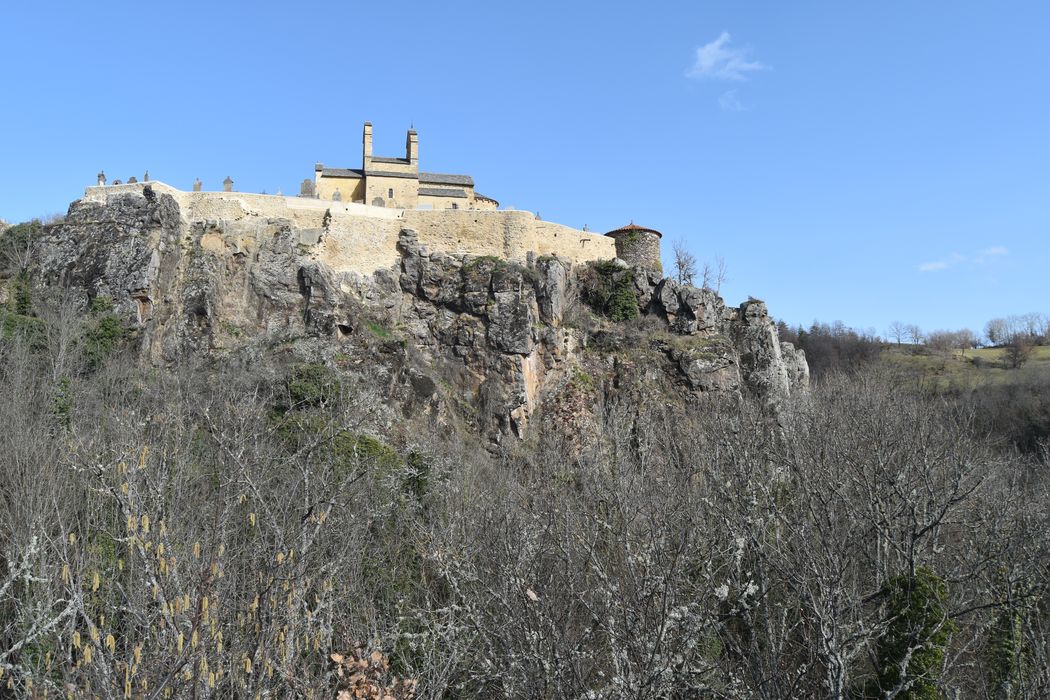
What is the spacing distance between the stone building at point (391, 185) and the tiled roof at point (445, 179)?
65 mm

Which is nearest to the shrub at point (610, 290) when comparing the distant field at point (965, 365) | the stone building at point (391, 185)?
the stone building at point (391, 185)

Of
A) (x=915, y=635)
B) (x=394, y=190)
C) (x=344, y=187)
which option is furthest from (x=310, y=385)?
(x=915, y=635)

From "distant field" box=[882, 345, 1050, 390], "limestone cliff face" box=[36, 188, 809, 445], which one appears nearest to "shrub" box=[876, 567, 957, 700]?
"limestone cliff face" box=[36, 188, 809, 445]

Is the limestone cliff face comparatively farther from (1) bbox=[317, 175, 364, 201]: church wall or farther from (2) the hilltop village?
(1) bbox=[317, 175, 364, 201]: church wall

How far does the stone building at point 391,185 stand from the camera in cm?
4334

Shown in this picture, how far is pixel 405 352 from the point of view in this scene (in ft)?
104

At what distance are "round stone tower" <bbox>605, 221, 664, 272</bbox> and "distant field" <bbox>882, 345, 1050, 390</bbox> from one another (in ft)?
67.6

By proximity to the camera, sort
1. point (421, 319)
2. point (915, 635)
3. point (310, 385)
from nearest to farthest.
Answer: point (915, 635) → point (310, 385) → point (421, 319)

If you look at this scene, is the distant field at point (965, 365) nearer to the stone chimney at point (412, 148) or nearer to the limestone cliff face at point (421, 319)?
the limestone cliff face at point (421, 319)

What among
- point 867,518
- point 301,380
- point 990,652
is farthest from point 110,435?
point 990,652

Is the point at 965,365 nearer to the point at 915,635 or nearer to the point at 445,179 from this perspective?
the point at 445,179

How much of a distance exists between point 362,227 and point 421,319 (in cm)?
521

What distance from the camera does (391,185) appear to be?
43.7m

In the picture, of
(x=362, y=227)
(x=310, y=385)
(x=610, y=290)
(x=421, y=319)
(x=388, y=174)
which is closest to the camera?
(x=310, y=385)
